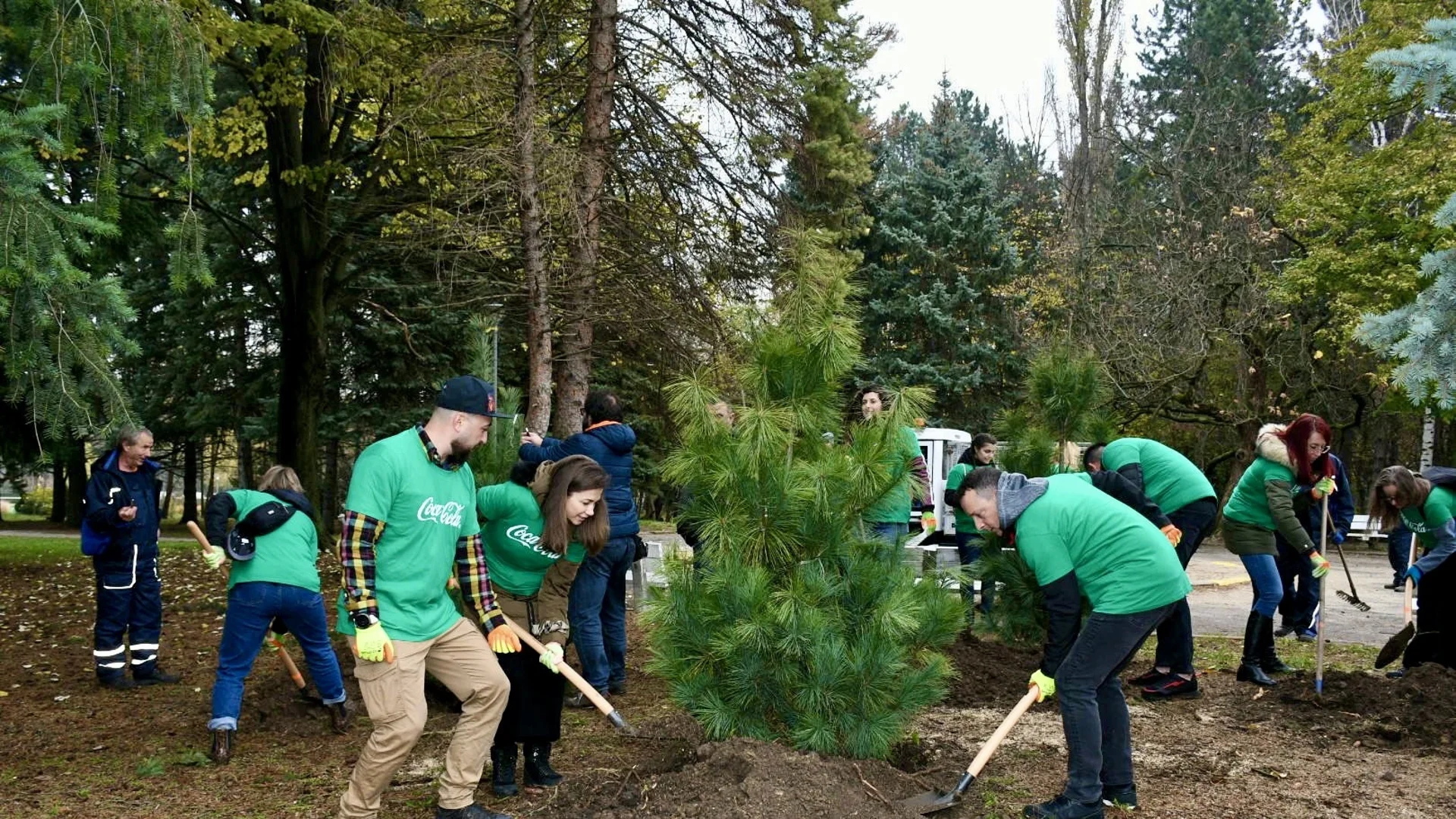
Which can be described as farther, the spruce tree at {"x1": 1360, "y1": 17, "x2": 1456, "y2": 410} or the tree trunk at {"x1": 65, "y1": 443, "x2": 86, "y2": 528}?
the tree trunk at {"x1": 65, "y1": 443, "x2": 86, "y2": 528}

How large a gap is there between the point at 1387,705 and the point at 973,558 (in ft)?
9.52

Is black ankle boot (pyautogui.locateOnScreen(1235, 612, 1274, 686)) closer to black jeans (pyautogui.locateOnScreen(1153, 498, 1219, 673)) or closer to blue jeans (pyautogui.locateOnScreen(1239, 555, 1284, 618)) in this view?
blue jeans (pyautogui.locateOnScreen(1239, 555, 1284, 618))

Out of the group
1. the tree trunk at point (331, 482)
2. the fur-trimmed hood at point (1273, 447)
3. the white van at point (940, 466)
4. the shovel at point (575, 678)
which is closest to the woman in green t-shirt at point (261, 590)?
the shovel at point (575, 678)

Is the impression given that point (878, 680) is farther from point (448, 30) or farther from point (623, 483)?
point (448, 30)

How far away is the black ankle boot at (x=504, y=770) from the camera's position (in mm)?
4457

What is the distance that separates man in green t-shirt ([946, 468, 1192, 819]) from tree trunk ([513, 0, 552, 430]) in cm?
454

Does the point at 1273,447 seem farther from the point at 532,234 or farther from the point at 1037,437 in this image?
the point at 532,234

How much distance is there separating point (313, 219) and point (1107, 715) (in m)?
12.1

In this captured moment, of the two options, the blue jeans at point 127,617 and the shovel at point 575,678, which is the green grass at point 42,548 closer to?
the blue jeans at point 127,617

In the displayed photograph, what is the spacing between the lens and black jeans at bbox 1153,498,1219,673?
636cm

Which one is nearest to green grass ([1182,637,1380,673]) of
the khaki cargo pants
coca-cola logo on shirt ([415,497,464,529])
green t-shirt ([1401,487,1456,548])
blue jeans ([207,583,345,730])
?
green t-shirt ([1401,487,1456,548])

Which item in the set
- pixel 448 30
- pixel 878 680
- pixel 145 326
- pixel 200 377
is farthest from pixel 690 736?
pixel 145 326

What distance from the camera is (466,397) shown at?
Result: 3.86 m

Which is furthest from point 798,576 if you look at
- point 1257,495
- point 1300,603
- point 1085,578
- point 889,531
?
point 1300,603
